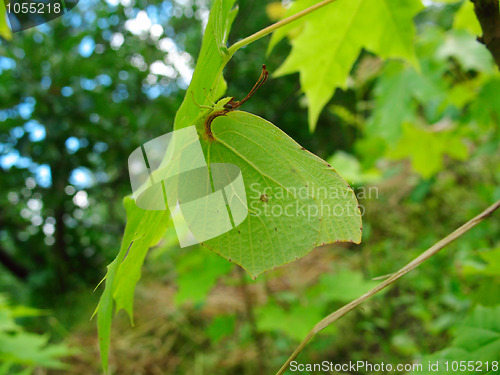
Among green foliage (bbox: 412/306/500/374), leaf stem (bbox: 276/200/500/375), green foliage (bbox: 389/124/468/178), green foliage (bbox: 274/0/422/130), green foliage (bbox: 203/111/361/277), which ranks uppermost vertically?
green foliage (bbox: 274/0/422/130)

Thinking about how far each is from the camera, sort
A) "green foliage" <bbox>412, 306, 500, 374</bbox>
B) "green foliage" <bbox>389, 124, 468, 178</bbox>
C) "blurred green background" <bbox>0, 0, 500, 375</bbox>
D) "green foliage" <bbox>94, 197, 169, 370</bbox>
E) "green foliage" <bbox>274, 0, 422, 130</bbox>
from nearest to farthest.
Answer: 1. "green foliage" <bbox>94, 197, 169, 370</bbox>
2. "green foliage" <bbox>412, 306, 500, 374</bbox>
3. "green foliage" <bbox>274, 0, 422, 130</bbox>
4. "blurred green background" <bbox>0, 0, 500, 375</bbox>
5. "green foliage" <bbox>389, 124, 468, 178</bbox>

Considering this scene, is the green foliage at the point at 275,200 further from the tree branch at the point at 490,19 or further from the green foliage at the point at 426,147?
the green foliage at the point at 426,147

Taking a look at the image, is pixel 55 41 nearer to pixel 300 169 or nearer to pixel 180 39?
pixel 180 39

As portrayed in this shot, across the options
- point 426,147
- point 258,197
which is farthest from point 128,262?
point 426,147

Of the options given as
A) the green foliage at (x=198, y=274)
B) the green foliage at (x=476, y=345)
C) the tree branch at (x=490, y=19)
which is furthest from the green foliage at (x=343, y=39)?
the green foliage at (x=198, y=274)

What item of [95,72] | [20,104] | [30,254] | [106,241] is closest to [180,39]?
[95,72]

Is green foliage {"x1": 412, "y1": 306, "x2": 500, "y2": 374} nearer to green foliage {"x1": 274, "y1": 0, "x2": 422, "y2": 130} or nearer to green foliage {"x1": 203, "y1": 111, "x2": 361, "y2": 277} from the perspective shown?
green foliage {"x1": 203, "y1": 111, "x2": 361, "y2": 277}

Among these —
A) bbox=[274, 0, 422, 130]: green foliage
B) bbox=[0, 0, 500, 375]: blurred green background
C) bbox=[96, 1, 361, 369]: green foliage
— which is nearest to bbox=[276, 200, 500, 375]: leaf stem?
bbox=[96, 1, 361, 369]: green foliage

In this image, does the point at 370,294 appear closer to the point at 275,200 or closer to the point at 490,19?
the point at 275,200
